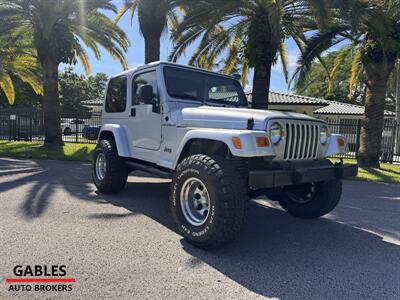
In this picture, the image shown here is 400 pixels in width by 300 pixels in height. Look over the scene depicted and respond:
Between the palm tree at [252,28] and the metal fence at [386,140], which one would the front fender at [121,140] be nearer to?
the palm tree at [252,28]

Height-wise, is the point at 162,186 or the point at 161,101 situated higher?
the point at 161,101

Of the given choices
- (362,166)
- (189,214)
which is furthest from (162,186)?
(362,166)

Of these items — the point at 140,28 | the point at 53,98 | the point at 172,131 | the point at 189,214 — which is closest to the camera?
the point at 189,214

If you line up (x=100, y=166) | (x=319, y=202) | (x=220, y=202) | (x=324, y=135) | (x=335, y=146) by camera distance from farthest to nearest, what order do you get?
1. (x=100, y=166)
2. (x=319, y=202)
3. (x=335, y=146)
4. (x=324, y=135)
5. (x=220, y=202)

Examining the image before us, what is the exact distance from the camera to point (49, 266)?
3.38m

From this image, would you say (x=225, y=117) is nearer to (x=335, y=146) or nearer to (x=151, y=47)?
(x=335, y=146)

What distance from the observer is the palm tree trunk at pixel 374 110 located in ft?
38.4

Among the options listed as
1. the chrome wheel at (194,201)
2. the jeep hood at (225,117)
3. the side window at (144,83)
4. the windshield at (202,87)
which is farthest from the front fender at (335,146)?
the side window at (144,83)

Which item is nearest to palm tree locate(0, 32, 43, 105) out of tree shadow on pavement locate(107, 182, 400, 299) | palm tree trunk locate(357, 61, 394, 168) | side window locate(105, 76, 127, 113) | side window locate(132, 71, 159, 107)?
side window locate(105, 76, 127, 113)

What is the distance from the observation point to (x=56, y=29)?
13820mm

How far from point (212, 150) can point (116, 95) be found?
2878 mm

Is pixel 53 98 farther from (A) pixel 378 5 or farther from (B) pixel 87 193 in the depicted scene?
(A) pixel 378 5

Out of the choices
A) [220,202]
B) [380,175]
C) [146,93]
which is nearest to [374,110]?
[380,175]

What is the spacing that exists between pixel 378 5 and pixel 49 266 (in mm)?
11381
